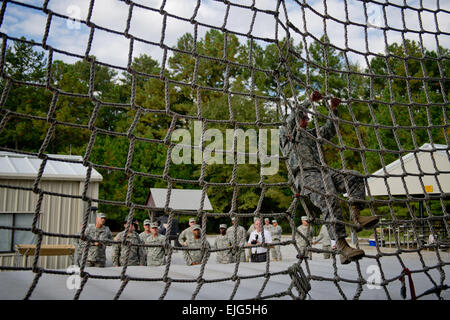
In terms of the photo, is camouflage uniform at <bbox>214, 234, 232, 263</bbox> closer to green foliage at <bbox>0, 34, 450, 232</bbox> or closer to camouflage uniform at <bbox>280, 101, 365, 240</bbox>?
camouflage uniform at <bbox>280, 101, 365, 240</bbox>

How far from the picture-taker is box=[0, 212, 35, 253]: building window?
294 inches

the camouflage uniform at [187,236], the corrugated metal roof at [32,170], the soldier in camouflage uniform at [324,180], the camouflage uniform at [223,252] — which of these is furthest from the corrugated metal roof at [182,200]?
the soldier in camouflage uniform at [324,180]

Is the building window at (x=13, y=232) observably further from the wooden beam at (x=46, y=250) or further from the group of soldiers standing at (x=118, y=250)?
the group of soldiers standing at (x=118, y=250)

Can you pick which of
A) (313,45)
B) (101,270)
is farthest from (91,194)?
(313,45)

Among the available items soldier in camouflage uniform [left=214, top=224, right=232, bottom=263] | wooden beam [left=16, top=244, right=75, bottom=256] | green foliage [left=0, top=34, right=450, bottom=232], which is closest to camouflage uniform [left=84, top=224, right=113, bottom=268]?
wooden beam [left=16, top=244, right=75, bottom=256]

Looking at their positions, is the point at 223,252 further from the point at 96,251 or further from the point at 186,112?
the point at 186,112

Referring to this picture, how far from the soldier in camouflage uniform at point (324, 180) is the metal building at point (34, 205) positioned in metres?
5.75

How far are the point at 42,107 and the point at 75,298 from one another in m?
20.0

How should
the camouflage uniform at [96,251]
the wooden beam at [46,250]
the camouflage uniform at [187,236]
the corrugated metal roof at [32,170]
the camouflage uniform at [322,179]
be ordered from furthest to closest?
1. the camouflage uniform at [187,236]
2. the corrugated metal roof at [32,170]
3. the wooden beam at [46,250]
4. the camouflage uniform at [96,251]
5. the camouflage uniform at [322,179]

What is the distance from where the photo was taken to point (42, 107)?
19891 millimetres

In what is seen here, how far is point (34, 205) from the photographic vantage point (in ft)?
26.2

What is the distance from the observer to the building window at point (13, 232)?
7.46 m

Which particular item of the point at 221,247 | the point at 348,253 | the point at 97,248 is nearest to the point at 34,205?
the point at 97,248

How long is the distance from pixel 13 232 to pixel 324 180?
6.95 metres
